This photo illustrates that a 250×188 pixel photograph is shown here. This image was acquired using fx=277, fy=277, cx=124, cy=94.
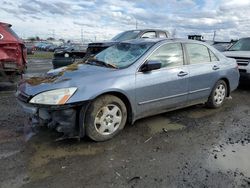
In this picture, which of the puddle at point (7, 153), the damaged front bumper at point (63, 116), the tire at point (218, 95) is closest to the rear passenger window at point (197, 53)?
the tire at point (218, 95)

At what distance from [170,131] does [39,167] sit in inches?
91.4

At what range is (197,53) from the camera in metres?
5.75

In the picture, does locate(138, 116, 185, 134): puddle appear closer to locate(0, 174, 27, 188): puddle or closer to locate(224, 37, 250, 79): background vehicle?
locate(0, 174, 27, 188): puddle

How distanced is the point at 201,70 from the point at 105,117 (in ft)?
8.14

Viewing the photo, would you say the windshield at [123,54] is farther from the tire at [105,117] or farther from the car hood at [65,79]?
the tire at [105,117]

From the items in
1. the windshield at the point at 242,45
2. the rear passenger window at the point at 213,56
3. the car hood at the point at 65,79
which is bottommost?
the car hood at the point at 65,79

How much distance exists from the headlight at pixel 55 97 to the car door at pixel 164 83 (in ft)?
3.86

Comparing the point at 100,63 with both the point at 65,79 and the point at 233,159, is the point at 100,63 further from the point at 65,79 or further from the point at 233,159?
the point at 233,159

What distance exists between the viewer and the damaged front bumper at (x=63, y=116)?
12.6 feet

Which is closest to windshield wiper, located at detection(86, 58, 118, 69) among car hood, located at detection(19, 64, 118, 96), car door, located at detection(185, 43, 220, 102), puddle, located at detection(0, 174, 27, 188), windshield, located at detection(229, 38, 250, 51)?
car hood, located at detection(19, 64, 118, 96)

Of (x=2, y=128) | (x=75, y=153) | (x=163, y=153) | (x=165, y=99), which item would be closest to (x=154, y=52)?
(x=165, y=99)

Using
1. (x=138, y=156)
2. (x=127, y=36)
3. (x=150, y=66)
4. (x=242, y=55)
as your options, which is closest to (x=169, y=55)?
(x=150, y=66)

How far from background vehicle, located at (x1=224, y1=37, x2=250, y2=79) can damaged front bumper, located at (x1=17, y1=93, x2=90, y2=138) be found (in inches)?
236

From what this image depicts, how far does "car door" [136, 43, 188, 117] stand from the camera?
4.62 metres
